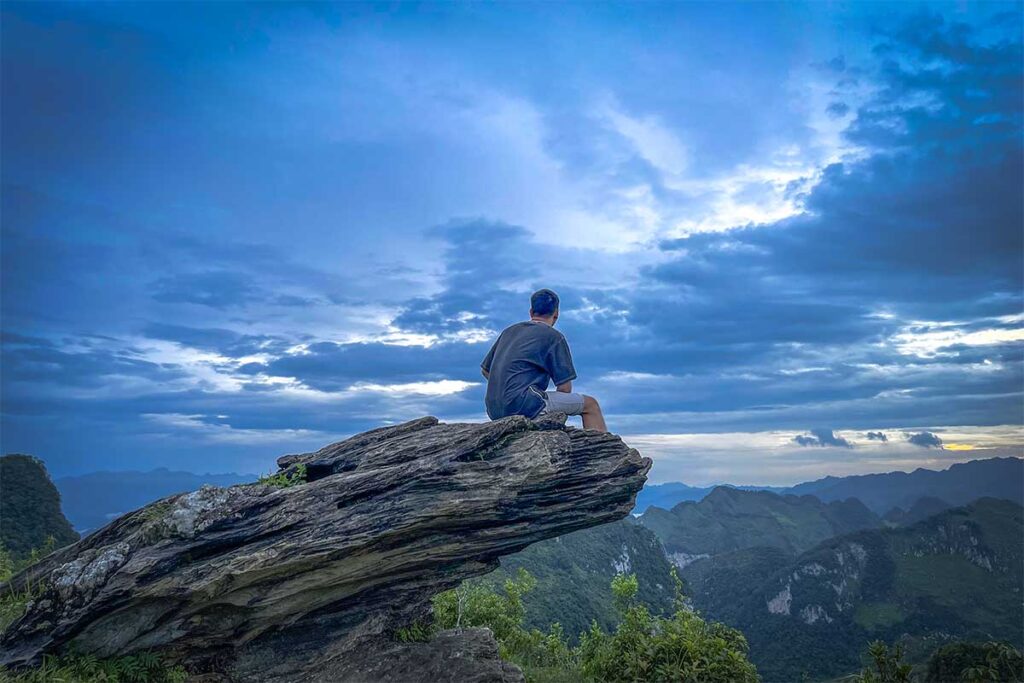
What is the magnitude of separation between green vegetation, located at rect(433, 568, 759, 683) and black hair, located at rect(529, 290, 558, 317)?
8346 mm

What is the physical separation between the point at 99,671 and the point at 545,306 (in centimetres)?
1220

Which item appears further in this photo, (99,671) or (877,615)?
(877,615)

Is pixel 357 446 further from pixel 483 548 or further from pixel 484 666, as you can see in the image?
pixel 484 666

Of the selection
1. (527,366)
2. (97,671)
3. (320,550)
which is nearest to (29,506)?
(97,671)

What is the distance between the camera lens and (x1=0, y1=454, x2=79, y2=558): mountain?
4922cm

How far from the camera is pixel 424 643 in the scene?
15.5 meters

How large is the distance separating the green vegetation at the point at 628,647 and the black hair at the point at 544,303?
835cm

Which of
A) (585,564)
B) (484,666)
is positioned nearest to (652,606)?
(585,564)

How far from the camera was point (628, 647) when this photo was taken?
17578 mm

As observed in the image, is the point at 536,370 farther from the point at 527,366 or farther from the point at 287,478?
the point at 287,478

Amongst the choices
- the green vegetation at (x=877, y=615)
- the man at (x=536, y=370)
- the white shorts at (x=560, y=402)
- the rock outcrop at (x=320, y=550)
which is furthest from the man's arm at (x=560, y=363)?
the green vegetation at (x=877, y=615)

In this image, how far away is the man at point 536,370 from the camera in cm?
1567

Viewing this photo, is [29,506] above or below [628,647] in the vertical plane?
above

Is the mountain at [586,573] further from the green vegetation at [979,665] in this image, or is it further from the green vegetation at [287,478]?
the green vegetation at [287,478]
